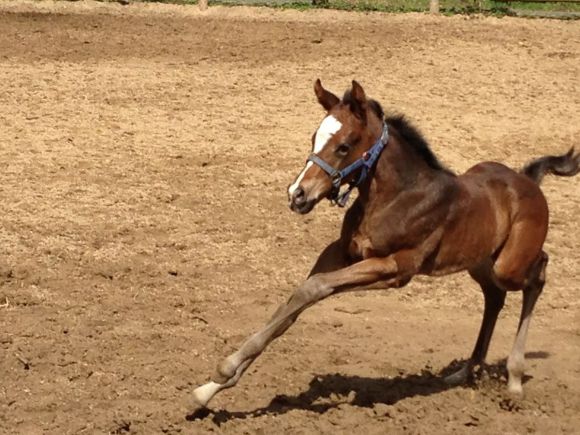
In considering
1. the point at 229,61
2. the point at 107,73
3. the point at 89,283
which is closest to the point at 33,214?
the point at 89,283

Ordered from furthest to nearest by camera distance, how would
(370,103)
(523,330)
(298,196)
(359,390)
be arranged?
(523,330) < (359,390) < (370,103) < (298,196)

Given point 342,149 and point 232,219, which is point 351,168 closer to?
point 342,149

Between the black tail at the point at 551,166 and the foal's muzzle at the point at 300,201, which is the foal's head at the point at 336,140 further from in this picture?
the black tail at the point at 551,166

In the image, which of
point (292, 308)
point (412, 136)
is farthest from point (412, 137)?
point (292, 308)

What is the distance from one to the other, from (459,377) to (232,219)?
3.46 metres

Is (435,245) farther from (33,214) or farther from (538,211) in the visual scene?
(33,214)

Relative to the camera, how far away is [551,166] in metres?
8.37

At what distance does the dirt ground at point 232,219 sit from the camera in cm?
739

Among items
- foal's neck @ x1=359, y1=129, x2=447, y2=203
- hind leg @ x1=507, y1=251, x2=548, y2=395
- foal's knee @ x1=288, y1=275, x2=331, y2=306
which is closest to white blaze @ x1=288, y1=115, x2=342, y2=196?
foal's neck @ x1=359, y1=129, x2=447, y2=203

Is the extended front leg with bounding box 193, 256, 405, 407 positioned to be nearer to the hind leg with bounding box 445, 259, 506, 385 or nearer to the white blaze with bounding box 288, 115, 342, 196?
the white blaze with bounding box 288, 115, 342, 196

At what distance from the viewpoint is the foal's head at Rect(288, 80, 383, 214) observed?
6316mm

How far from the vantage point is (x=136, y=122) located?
12.8 metres

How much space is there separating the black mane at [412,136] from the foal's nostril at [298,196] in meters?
1.04

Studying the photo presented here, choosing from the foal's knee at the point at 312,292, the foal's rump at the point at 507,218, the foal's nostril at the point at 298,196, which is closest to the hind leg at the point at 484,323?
the foal's rump at the point at 507,218
